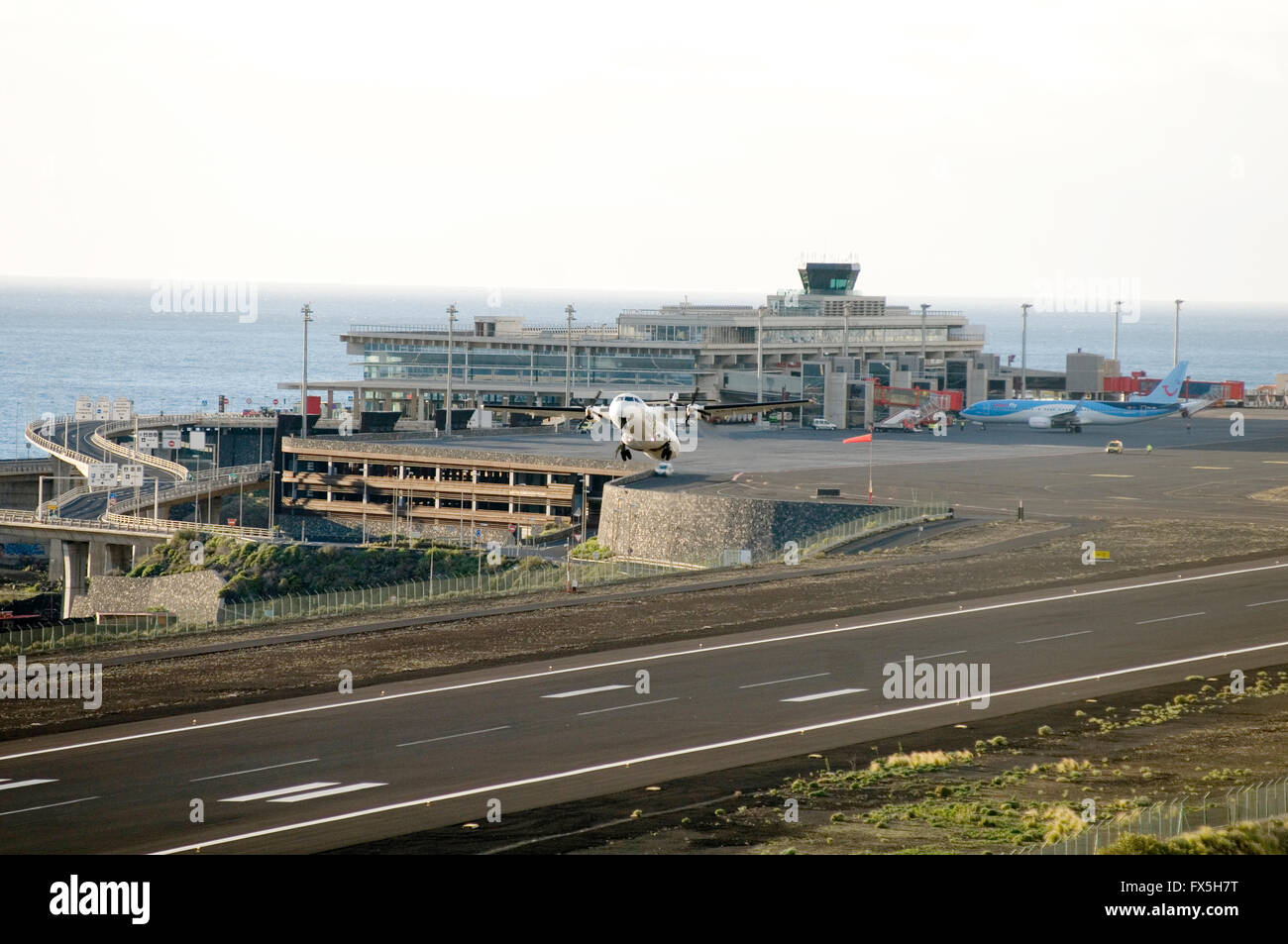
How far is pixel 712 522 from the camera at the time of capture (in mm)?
89000

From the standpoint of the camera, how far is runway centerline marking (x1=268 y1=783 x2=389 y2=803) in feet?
118

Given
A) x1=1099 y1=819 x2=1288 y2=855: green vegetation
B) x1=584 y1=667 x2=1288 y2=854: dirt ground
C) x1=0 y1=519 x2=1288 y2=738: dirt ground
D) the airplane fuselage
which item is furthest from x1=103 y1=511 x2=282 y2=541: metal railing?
x1=1099 y1=819 x2=1288 y2=855: green vegetation

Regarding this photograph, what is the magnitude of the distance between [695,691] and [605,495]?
161 ft

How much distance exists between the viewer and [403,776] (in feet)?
126

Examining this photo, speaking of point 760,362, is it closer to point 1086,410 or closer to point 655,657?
point 1086,410

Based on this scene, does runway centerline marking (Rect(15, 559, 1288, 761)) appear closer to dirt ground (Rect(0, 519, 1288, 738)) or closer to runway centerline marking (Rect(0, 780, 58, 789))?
dirt ground (Rect(0, 519, 1288, 738))

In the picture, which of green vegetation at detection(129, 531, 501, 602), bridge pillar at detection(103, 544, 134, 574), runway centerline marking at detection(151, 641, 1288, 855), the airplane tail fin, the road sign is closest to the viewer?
runway centerline marking at detection(151, 641, 1288, 855)

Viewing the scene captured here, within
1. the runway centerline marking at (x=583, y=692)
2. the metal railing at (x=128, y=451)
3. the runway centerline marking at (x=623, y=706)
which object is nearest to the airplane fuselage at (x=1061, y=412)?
the metal railing at (x=128, y=451)

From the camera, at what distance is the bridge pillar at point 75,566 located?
390ft

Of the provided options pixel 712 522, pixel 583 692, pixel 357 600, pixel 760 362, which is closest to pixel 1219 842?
pixel 583 692

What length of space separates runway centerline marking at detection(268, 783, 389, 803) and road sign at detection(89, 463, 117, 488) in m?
98.9

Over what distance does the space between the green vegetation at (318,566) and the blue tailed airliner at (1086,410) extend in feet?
246

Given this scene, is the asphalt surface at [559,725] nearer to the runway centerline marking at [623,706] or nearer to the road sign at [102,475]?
the runway centerline marking at [623,706]
